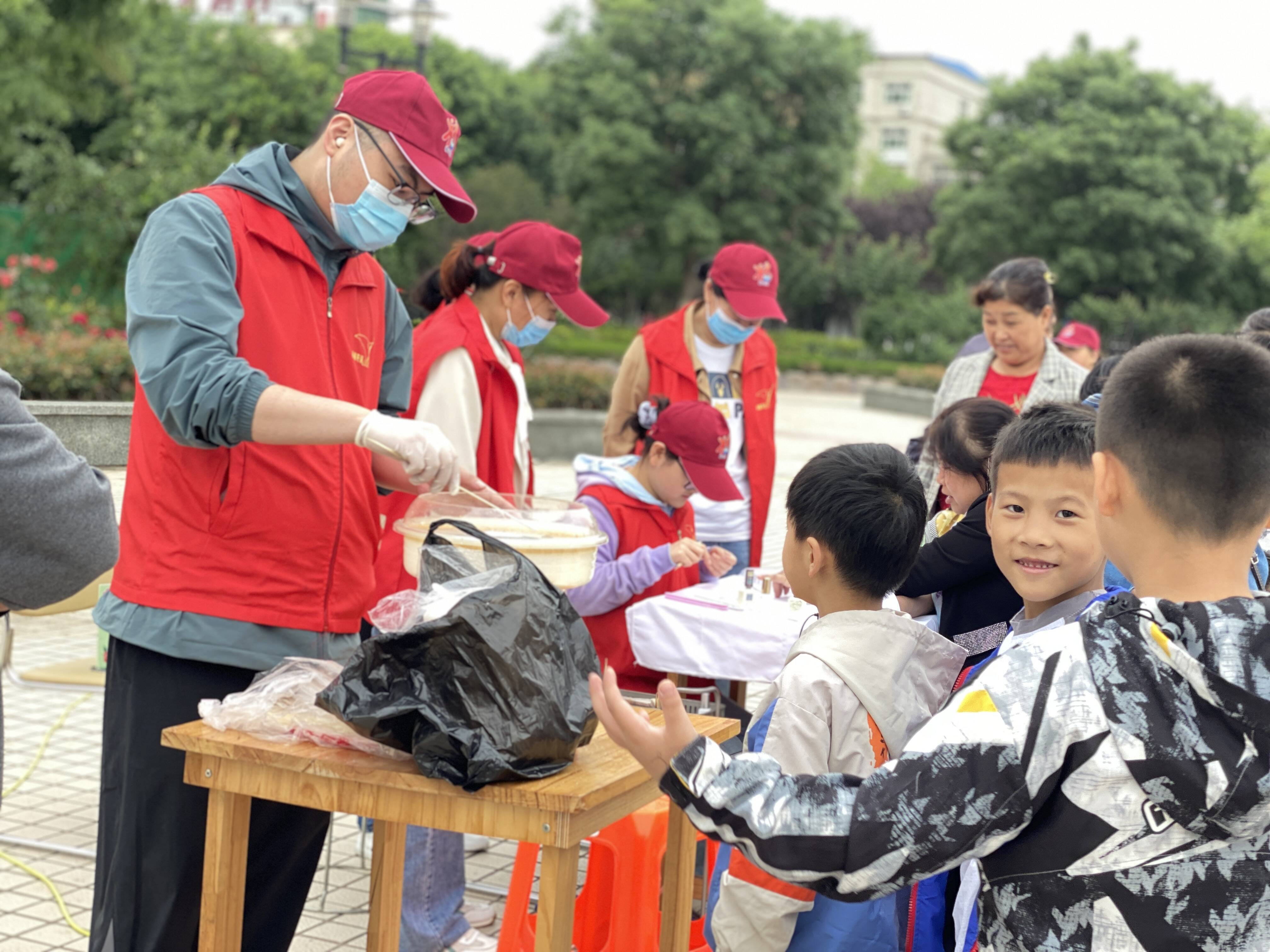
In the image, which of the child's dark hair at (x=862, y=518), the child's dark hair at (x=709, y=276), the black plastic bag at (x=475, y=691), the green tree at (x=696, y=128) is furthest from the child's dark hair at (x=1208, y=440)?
the green tree at (x=696, y=128)

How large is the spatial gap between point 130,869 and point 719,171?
101ft

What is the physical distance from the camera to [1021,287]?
4.87m

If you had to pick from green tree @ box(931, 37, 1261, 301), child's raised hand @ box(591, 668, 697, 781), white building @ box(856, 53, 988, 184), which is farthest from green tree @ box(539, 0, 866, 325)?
white building @ box(856, 53, 988, 184)

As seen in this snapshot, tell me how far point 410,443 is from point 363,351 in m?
0.55

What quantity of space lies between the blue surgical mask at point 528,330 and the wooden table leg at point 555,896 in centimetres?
217

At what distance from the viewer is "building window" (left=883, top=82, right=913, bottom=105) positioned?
82.0 m

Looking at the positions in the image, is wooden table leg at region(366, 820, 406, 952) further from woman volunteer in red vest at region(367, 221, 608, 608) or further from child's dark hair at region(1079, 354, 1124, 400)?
child's dark hair at region(1079, 354, 1124, 400)

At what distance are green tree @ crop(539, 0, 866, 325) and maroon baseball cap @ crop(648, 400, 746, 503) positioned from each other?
28.0m

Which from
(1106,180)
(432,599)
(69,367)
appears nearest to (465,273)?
(432,599)

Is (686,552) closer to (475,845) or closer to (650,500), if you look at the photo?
(650,500)

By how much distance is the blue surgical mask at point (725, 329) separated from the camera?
16.6ft

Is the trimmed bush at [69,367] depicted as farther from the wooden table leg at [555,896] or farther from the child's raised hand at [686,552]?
the wooden table leg at [555,896]

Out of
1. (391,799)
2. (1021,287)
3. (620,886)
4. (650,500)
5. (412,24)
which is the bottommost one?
(620,886)

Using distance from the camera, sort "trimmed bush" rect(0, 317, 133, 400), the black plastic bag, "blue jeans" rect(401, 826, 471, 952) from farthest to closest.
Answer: "trimmed bush" rect(0, 317, 133, 400) < "blue jeans" rect(401, 826, 471, 952) < the black plastic bag
